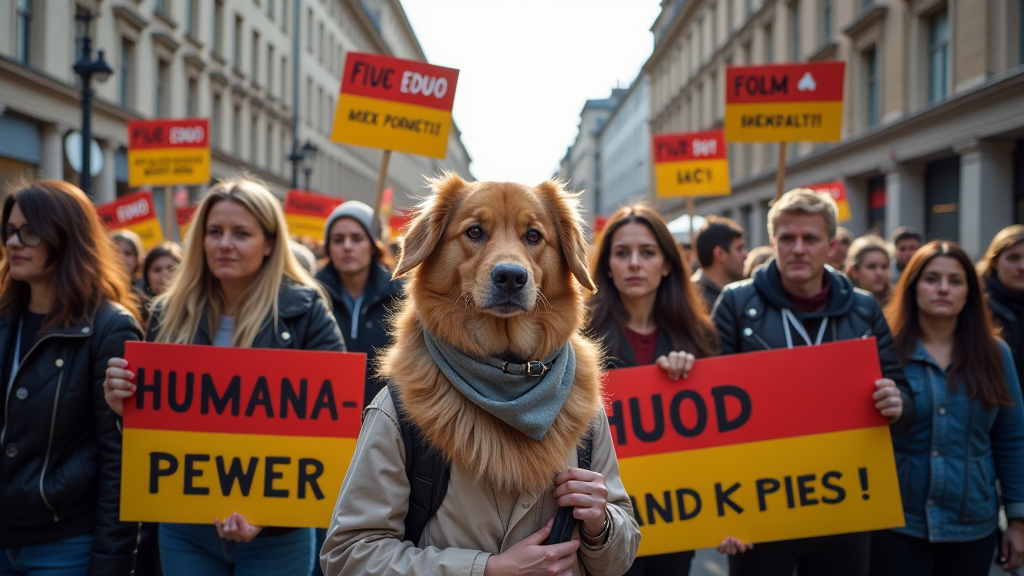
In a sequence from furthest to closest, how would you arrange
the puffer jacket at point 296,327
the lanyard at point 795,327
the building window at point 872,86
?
1. the building window at point 872,86
2. the lanyard at point 795,327
3. the puffer jacket at point 296,327

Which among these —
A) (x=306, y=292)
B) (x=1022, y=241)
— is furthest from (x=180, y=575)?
(x=1022, y=241)

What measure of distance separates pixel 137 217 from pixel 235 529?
8.14 meters

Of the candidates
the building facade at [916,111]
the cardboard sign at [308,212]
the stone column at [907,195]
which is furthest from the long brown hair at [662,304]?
the stone column at [907,195]

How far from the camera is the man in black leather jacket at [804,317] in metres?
3.54

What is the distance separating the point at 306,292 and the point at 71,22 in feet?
60.4

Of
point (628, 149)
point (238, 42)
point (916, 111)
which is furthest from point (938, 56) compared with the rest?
point (628, 149)

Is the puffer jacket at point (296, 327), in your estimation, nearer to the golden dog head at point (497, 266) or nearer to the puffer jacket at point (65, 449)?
the puffer jacket at point (65, 449)

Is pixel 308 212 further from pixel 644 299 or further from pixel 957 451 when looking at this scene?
pixel 957 451

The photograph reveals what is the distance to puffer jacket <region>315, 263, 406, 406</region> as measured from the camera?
16.1ft

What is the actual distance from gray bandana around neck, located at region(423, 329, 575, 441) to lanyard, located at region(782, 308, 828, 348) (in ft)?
6.62

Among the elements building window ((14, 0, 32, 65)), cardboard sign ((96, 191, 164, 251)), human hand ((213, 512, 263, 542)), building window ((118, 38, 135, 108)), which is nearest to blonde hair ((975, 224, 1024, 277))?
human hand ((213, 512, 263, 542))

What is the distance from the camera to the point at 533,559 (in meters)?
1.91

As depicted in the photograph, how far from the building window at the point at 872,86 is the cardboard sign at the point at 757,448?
1997 centimetres

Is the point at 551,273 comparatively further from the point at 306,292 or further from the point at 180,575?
the point at 180,575
